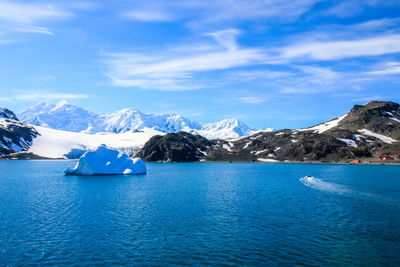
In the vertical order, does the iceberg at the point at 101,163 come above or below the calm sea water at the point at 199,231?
above

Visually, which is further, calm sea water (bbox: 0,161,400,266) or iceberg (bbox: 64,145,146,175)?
iceberg (bbox: 64,145,146,175)

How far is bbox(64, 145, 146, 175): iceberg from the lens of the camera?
112 m

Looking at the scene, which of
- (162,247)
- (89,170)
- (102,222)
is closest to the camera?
(162,247)

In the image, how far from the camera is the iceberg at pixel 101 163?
11225 cm

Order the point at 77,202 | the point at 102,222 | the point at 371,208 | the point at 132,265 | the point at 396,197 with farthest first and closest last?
→ the point at 396,197 < the point at 77,202 < the point at 371,208 < the point at 102,222 < the point at 132,265

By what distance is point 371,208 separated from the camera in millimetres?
48812

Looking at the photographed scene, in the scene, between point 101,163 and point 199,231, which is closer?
point 199,231

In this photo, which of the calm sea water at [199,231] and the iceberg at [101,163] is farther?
the iceberg at [101,163]

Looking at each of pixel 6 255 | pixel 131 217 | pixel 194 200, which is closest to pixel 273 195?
pixel 194 200

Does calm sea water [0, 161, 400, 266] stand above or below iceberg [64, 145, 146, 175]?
below

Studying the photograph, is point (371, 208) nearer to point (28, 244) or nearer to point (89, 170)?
point (28, 244)

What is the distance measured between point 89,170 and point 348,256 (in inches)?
3998

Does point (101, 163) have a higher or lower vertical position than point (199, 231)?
higher

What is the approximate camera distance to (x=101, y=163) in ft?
375
